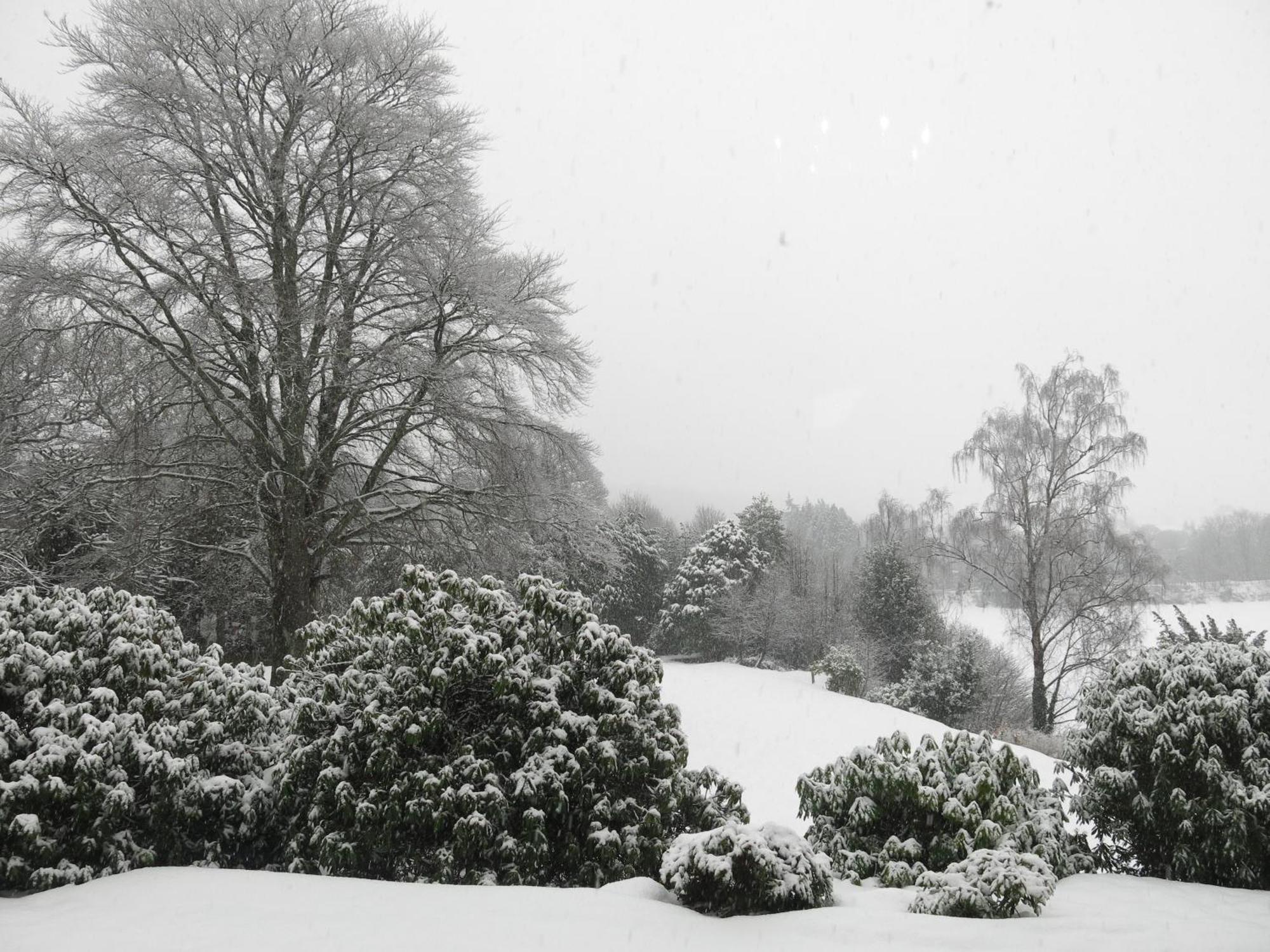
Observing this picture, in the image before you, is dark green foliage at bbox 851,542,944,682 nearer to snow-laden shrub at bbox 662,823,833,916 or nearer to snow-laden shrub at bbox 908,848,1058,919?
snow-laden shrub at bbox 908,848,1058,919

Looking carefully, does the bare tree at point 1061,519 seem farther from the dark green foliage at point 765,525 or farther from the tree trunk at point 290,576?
the tree trunk at point 290,576

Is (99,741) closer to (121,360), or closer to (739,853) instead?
(739,853)

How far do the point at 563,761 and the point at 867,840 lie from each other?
2.07 m

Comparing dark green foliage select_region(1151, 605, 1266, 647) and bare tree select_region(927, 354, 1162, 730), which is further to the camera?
bare tree select_region(927, 354, 1162, 730)

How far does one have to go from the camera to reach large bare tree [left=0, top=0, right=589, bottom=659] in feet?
30.3

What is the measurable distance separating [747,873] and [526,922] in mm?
1076

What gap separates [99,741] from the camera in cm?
436

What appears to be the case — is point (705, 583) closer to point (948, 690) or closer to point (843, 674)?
point (843, 674)

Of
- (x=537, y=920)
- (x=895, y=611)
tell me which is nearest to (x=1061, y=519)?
(x=895, y=611)

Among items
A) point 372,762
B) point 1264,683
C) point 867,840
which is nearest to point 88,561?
point 372,762

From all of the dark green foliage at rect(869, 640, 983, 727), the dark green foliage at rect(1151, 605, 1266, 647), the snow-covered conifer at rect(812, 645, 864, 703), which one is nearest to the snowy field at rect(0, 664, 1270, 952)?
the dark green foliage at rect(1151, 605, 1266, 647)

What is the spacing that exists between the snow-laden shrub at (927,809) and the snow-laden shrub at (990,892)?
0.50m

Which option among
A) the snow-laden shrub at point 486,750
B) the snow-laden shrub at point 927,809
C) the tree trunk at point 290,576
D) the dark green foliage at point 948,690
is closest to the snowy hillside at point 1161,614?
the dark green foliage at point 948,690

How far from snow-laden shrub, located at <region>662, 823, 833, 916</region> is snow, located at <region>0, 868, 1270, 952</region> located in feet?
0.37
